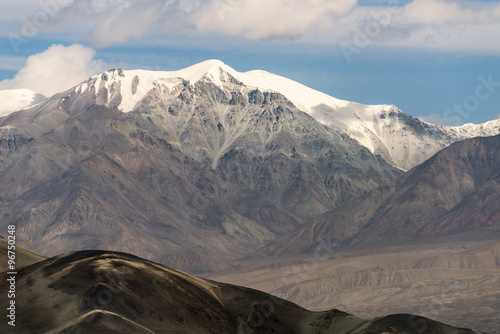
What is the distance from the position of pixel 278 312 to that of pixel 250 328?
1280 centimetres

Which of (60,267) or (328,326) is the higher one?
(60,267)

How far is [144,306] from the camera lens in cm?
16512

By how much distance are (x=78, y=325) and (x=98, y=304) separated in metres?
11.1

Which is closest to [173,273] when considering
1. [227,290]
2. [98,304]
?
[227,290]

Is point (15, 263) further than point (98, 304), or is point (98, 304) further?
point (15, 263)

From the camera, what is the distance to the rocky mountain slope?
155375 millimetres

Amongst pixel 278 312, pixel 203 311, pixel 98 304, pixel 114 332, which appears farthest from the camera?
pixel 278 312

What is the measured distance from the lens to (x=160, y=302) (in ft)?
556

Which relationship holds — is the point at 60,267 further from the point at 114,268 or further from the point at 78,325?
the point at 78,325

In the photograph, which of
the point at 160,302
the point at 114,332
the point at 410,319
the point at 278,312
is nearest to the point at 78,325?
the point at 114,332

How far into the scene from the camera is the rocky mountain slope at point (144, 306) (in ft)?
510

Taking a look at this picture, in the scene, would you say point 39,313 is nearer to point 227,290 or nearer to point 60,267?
point 60,267

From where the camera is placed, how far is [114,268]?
17750 centimetres

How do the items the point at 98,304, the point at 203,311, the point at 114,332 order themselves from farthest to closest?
the point at 203,311, the point at 98,304, the point at 114,332
